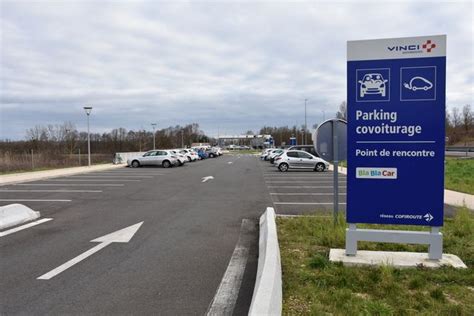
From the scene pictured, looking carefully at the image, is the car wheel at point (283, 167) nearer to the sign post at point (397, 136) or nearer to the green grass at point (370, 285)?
the green grass at point (370, 285)

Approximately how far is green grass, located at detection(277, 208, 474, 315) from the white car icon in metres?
2.52

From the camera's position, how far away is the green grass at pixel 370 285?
391 centimetres

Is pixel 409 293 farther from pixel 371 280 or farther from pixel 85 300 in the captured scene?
pixel 85 300

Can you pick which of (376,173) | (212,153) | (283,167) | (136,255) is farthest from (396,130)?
(212,153)

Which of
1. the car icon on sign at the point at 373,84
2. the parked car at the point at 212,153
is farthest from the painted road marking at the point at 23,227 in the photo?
the parked car at the point at 212,153

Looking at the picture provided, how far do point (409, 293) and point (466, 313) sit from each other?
0.63 meters

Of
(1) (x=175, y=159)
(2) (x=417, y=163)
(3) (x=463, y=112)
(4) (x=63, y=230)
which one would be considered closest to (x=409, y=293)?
(2) (x=417, y=163)

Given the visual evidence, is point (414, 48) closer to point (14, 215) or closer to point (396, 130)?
point (396, 130)

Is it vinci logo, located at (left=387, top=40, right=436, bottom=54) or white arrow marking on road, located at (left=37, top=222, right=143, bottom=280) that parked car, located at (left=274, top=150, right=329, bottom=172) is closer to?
white arrow marking on road, located at (left=37, top=222, right=143, bottom=280)

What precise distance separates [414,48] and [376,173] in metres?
1.89

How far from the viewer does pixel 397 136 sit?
5566mm

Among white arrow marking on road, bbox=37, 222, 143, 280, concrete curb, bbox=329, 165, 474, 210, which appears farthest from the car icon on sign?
concrete curb, bbox=329, 165, 474, 210

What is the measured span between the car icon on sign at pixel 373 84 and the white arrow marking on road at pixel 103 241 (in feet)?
16.0

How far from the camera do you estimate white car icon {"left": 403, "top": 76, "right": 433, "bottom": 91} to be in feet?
17.9
